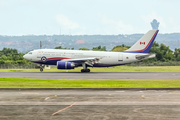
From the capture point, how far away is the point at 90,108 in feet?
42.9

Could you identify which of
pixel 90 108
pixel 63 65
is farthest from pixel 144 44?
pixel 90 108

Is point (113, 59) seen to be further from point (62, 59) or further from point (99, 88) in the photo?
point (99, 88)

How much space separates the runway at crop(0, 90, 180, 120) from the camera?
11.3m

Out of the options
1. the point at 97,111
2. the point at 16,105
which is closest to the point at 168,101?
the point at 97,111

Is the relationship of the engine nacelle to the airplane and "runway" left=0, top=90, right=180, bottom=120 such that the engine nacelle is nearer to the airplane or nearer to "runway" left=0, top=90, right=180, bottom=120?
the airplane

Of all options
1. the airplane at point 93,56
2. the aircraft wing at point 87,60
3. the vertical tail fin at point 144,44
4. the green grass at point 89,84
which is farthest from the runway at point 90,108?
the vertical tail fin at point 144,44

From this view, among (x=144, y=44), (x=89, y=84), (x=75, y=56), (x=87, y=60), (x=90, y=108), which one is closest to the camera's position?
(x=90, y=108)

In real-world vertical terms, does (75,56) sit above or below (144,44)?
below

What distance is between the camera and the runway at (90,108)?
11.3 metres

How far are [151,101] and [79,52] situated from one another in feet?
101

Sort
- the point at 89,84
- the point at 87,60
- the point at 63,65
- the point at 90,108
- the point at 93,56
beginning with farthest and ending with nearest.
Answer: the point at 93,56, the point at 87,60, the point at 63,65, the point at 89,84, the point at 90,108

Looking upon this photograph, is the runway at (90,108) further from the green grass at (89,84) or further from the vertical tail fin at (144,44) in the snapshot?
the vertical tail fin at (144,44)

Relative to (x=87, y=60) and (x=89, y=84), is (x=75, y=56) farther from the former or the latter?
(x=89, y=84)

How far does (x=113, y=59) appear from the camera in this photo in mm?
45406
